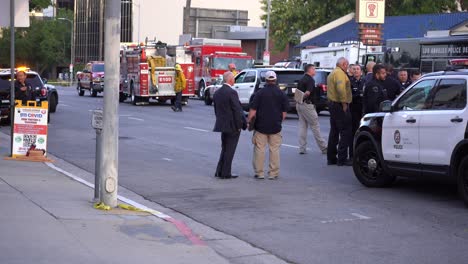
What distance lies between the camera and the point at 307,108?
1631 cm

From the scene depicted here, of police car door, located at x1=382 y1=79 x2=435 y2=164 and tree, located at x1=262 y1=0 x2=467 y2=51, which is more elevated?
tree, located at x1=262 y1=0 x2=467 y2=51

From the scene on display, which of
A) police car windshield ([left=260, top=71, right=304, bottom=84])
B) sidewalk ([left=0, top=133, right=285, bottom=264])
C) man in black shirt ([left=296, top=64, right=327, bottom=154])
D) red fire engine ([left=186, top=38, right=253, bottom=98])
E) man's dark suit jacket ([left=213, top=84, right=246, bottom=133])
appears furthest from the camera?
red fire engine ([left=186, top=38, right=253, bottom=98])

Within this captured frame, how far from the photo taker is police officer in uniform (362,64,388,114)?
1380 centimetres

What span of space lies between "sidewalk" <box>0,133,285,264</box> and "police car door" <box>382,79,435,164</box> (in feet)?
11.1

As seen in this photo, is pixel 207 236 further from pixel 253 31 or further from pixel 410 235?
pixel 253 31

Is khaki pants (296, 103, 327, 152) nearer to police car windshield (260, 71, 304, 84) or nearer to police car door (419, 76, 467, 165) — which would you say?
police car door (419, 76, 467, 165)

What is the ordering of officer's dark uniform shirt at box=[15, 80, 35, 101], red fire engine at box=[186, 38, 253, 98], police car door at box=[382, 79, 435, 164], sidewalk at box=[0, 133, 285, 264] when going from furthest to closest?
red fire engine at box=[186, 38, 253, 98], officer's dark uniform shirt at box=[15, 80, 35, 101], police car door at box=[382, 79, 435, 164], sidewalk at box=[0, 133, 285, 264]

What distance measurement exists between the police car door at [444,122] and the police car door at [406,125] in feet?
0.47

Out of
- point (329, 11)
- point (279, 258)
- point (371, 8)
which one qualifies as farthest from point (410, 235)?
point (329, 11)

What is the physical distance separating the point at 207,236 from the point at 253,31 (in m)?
63.4

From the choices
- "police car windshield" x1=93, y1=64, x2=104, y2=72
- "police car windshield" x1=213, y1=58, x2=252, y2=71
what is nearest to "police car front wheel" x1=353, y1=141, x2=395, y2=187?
"police car windshield" x1=213, y1=58, x2=252, y2=71

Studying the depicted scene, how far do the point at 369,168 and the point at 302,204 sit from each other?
6.14 ft

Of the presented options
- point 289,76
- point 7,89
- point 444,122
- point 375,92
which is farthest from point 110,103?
point 289,76

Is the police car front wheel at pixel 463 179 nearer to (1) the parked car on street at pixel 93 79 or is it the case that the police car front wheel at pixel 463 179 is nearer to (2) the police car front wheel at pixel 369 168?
(2) the police car front wheel at pixel 369 168
